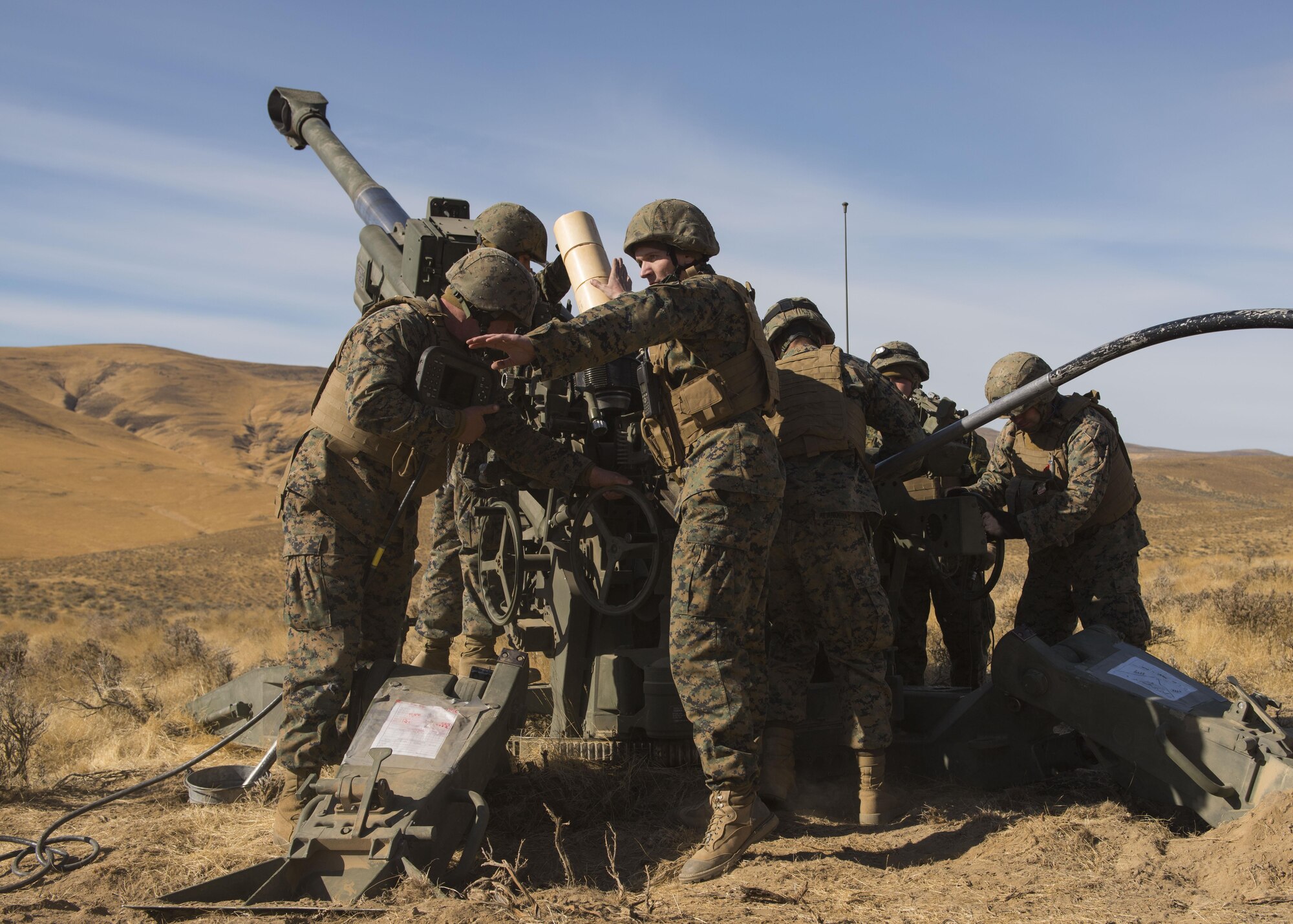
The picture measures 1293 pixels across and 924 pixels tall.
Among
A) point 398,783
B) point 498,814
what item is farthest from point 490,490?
point 398,783

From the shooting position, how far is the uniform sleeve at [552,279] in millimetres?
7078

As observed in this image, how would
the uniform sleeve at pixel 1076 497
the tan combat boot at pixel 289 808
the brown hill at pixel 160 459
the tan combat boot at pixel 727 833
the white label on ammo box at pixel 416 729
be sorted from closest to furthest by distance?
1. the tan combat boot at pixel 727 833
2. the white label on ammo box at pixel 416 729
3. the tan combat boot at pixel 289 808
4. the uniform sleeve at pixel 1076 497
5. the brown hill at pixel 160 459

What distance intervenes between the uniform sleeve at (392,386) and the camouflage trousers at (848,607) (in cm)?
163

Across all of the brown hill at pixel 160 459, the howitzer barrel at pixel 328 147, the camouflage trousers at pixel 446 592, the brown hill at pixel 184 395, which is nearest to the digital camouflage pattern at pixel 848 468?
the camouflage trousers at pixel 446 592

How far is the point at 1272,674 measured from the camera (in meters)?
7.80

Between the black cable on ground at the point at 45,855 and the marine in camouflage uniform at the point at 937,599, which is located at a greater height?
the marine in camouflage uniform at the point at 937,599

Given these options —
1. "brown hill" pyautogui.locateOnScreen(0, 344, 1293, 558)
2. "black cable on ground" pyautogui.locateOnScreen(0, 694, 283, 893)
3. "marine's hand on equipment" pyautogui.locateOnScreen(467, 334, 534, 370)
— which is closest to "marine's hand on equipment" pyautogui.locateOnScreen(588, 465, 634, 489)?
"marine's hand on equipment" pyautogui.locateOnScreen(467, 334, 534, 370)

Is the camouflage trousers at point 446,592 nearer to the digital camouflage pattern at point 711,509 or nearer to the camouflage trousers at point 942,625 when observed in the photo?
the camouflage trousers at point 942,625

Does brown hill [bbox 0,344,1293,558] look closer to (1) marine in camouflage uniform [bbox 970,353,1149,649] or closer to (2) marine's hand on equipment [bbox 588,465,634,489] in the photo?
(1) marine in camouflage uniform [bbox 970,353,1149,649]

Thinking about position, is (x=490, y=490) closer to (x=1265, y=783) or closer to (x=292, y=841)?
(x=292, y=841)

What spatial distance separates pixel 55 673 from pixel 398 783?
292 inches

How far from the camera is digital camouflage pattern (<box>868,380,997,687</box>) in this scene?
259 inches

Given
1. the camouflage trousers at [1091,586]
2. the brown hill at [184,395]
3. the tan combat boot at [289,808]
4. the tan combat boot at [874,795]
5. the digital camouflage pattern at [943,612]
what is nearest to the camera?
the tan combat boot at [289,808]

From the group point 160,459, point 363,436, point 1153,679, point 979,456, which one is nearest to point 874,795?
point 1153,679
